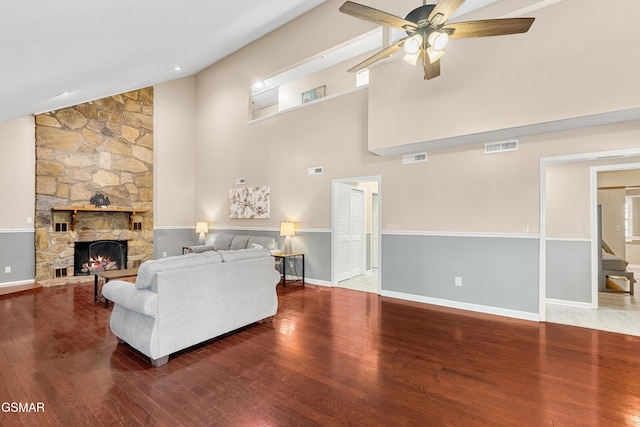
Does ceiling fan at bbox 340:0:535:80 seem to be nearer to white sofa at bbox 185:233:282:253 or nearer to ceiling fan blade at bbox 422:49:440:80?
ceiling fan blade at bbox 422:49:440:80

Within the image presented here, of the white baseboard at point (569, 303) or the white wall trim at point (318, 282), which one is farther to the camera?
the white wall trim at point (318, 282)

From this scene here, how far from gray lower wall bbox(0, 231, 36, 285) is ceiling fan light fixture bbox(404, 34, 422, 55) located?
7670mm

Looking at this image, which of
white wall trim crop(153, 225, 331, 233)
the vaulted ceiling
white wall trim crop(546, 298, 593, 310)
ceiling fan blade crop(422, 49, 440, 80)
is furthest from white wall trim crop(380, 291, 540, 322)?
the vaulted ceiling

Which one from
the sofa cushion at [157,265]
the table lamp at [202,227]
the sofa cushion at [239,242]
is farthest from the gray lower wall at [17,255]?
the sofa cushion at [157,265]

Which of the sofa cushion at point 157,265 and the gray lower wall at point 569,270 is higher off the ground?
the sofa cushion at point 157,265

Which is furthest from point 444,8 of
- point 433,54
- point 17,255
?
point 17,255

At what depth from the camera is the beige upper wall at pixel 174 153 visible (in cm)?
811

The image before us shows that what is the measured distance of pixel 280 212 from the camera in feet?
22.2

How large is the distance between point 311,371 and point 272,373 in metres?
0.34

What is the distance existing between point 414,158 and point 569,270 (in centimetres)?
299

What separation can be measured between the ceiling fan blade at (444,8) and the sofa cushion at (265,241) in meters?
5.04

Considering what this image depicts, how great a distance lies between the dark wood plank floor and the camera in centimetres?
203

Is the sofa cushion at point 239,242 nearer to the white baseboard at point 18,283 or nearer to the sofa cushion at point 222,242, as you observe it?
the sofa cushion at point 222,242

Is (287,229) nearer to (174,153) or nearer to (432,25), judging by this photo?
(432,25)
